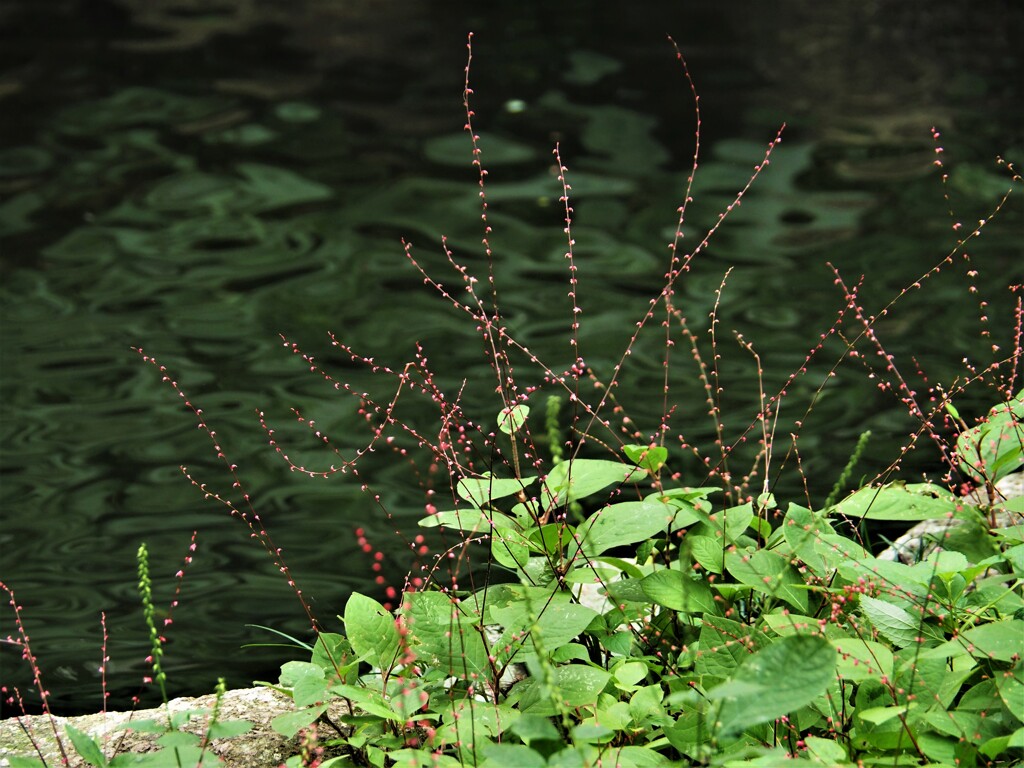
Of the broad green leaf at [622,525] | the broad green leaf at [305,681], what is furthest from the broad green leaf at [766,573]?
the broad green leaf at [305,681]

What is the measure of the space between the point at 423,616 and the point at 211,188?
4721mm

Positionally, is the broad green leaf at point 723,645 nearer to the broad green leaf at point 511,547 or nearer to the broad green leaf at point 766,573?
the broad green leaf at point 766,573

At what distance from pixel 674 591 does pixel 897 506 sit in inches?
15.6

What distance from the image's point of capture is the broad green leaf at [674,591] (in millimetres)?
2018

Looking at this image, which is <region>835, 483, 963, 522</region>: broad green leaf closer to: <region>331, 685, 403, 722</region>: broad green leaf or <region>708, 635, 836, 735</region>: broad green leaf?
<region>708, 635, 836, 735</region>: broad green leaf

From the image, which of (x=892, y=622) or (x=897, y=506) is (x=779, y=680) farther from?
(x=897, y=506)

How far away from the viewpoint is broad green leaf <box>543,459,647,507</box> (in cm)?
204

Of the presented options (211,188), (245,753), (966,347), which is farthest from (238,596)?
(211,188)

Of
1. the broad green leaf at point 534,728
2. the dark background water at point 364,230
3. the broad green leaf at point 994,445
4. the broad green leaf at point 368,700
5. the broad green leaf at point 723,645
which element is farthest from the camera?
the dark background water at point 364,230

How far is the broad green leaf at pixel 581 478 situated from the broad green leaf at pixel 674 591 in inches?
6.4

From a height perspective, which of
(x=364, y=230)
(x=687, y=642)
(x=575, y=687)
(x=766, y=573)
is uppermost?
(x=766, y=573)

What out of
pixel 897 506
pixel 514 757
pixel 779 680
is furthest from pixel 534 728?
pixel 897 506

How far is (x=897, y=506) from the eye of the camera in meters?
2.08

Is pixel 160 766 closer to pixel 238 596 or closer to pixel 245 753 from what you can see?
pixel 245 753
